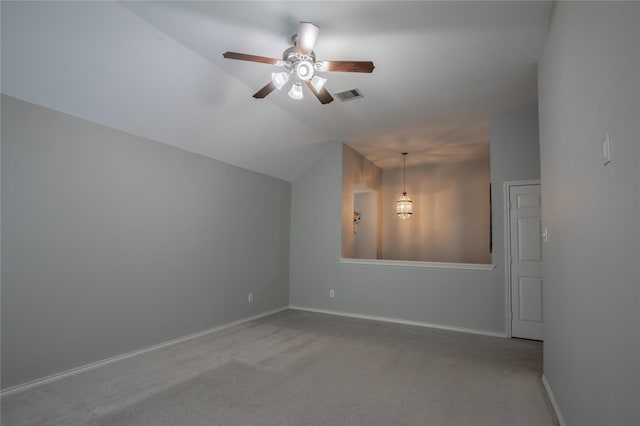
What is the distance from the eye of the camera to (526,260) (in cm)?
414

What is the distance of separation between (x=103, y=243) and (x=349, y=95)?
3.07m

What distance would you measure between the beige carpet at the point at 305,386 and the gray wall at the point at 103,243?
353 mm

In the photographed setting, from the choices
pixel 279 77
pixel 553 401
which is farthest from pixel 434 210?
pixel 279 77

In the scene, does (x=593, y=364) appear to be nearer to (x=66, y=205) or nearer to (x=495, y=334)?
(x=495, y=334)

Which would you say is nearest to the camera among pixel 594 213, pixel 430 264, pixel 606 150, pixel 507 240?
pixel 606 150

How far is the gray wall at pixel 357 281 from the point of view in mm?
4348

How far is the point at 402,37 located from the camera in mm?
2734

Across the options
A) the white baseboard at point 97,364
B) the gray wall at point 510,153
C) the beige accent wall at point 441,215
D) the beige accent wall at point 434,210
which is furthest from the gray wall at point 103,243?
the beige accent wall at point 441,215

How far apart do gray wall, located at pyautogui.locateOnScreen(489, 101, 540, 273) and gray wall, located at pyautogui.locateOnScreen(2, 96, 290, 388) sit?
142 inches

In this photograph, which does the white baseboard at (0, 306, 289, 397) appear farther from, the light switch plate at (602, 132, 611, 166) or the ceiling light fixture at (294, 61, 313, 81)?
the light switch plate at (602, 132, 611, 166)

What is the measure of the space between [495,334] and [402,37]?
3.74 meters

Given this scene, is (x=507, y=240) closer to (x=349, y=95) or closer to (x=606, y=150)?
(x=349, y=95)

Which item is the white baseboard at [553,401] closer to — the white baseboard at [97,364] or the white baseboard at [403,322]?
the white baseboard at [403,322]

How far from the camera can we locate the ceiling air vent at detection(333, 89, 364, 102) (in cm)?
374
